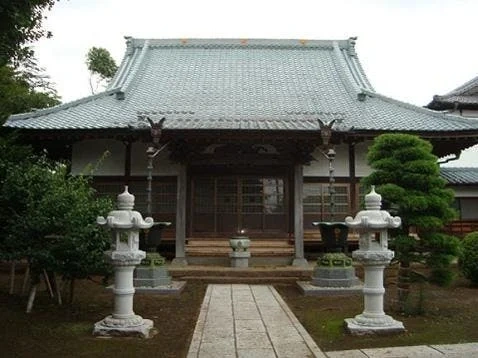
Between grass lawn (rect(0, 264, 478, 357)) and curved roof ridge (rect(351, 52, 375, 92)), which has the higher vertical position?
curved roof ridge (rect(351, 52, 375, 92))

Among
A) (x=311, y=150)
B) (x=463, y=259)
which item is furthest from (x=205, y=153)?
(x=463, y=259)

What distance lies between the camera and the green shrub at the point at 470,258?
12.3 m

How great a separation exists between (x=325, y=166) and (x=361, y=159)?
1.28 meters

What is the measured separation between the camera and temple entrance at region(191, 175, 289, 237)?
16281 mm

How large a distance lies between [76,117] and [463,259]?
12.5 meters

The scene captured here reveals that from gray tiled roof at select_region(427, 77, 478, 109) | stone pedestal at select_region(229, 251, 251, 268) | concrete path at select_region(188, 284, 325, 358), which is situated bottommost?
concrete path at select_region(188, 284, 325, 358)

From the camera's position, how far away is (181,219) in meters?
15.5

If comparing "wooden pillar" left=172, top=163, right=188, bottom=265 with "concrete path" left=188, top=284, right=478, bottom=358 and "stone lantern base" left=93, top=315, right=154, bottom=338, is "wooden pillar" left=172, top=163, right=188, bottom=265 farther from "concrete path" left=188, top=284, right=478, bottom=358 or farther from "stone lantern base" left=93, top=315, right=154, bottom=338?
"stone lantern base" left=93, top=315, right=154, bottom=338

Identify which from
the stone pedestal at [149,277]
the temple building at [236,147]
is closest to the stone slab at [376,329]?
the stone pedestal at [149,277]

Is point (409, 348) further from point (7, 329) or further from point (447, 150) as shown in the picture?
point (447, 150)

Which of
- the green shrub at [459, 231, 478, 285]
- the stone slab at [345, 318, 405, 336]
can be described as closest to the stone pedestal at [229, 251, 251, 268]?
the green shrub at [459, 231, 478, 285]

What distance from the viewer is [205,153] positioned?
52.8 ft

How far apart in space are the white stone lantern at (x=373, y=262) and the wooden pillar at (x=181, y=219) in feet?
26.5

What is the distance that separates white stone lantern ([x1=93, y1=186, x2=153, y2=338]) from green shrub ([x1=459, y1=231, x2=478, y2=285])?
8305mm
